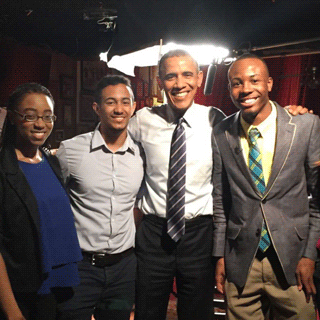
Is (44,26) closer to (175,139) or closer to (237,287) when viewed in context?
(175,139)

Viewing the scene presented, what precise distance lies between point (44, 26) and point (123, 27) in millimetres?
1238

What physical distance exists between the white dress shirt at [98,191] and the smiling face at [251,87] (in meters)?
0.75

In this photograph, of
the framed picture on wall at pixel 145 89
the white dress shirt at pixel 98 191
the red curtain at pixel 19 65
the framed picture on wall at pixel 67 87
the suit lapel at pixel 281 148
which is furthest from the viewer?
the framed picture on wall at pixel 145 89

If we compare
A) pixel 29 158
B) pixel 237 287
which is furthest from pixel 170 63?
pixel 237 287

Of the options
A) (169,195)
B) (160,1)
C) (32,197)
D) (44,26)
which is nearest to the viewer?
(32,197)

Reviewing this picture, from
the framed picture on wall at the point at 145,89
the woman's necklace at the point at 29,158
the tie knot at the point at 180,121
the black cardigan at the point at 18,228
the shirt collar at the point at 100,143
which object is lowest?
the black cardigan at the point at 18,228

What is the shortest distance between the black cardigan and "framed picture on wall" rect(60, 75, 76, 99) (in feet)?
12.5

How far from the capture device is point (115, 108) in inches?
86.9

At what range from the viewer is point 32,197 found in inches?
67.9

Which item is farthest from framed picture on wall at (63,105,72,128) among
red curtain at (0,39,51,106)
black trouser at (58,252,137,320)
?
black trouser at (58,252,137,320)

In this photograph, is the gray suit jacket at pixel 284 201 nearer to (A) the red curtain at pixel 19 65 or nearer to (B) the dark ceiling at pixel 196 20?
(B) the dark ceiling at pixel 196 20

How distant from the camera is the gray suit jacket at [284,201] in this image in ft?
6.73

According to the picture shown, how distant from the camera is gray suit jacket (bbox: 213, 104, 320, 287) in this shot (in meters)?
2.05

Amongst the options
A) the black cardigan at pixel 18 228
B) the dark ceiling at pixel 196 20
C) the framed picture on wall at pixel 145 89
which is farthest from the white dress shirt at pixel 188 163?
the framed picture on wall at pixel 145 89
